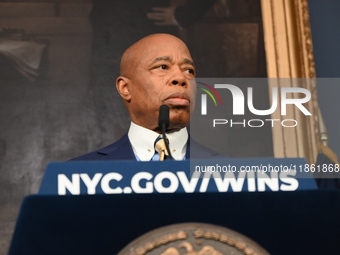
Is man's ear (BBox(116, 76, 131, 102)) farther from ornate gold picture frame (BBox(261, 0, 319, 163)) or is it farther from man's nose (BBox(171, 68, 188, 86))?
ornate gold picture frame (BBox(261, 0, 319, 163))

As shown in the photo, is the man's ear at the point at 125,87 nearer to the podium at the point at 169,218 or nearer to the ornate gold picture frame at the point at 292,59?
the podium at the point at 169,218

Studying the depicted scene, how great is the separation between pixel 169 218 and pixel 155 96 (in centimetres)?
140

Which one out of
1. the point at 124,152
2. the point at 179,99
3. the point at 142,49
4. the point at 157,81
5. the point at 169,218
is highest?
the point at 142,49

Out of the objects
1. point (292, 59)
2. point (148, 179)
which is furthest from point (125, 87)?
point (292, 59)

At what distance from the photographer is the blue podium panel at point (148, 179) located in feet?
4.65

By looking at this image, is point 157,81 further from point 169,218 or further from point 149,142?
point 169,218

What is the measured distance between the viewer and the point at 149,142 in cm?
266

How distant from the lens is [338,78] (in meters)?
4.82

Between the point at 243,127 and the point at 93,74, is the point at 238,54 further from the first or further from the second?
the point at 93,74

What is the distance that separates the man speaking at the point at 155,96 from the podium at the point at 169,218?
4.17 feet

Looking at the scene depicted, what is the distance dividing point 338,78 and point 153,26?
146 cm

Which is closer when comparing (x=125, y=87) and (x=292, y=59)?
(x=125, y=87)

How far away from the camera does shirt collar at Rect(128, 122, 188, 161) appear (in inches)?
103

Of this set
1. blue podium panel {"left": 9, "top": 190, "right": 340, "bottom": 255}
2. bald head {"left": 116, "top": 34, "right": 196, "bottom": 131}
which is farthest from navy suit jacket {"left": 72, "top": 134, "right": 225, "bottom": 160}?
blue podium panel {"left": 9, "top": 190, "right": 340, "bottom": 255}
